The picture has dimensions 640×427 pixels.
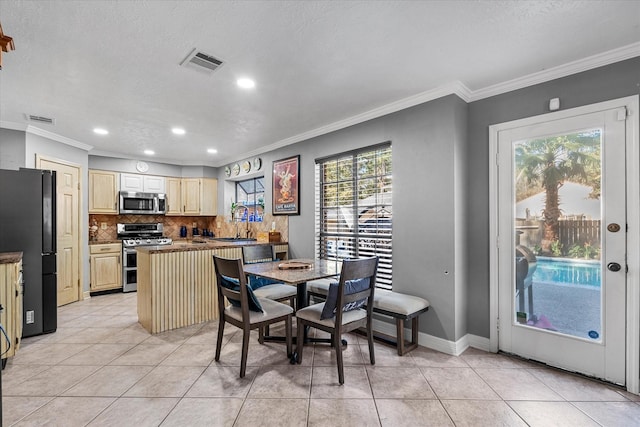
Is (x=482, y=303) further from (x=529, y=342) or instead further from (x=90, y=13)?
(x=90, y=13)

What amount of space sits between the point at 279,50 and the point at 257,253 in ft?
7.87

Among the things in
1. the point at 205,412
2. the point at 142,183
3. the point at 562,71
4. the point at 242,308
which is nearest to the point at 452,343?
the point at 242,308

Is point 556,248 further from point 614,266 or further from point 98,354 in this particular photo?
point 98,354

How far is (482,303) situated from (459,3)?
8.08 ft

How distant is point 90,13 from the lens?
1.84 m

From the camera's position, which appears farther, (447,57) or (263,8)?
(447,57)

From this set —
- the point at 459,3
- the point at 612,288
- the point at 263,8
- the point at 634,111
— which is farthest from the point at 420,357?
the point at 263,8

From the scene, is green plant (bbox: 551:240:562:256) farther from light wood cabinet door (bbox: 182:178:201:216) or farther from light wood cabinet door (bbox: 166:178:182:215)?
light wood cabinet door (bbox: 166:178:182:215)

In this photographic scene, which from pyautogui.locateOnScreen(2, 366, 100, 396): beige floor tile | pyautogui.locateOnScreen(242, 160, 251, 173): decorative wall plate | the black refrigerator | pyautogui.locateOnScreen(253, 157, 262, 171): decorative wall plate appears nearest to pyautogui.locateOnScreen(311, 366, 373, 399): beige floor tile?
pyautogui.locateOnScreen(2, 366, 100, 396): beige floor tile

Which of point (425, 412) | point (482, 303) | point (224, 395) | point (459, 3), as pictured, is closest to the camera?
point (459, 3)

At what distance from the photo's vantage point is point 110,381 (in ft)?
7.75

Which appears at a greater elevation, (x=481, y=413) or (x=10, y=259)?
(x=10, y=259)

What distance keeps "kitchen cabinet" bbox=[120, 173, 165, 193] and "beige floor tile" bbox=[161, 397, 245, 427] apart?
4699mm

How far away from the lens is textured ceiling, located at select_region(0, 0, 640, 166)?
1836 mm
